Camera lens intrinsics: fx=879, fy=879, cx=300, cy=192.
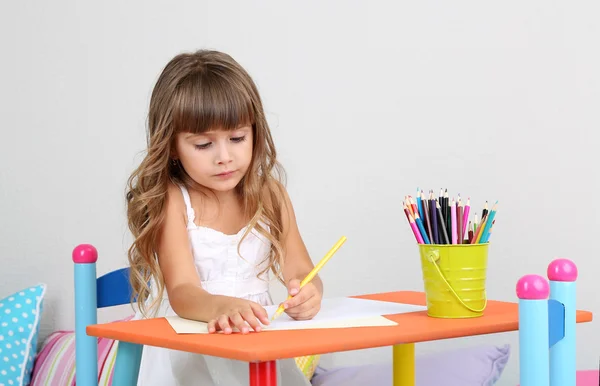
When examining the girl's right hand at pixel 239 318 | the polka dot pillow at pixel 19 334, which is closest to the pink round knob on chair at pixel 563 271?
the girl's right hand at pixel 239 318

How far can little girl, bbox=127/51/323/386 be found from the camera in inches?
50.6

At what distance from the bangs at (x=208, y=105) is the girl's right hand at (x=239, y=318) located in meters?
0.33

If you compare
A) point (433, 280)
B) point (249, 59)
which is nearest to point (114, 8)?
point (249, 59)

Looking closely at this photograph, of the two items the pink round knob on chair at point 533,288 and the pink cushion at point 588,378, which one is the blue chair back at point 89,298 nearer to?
the pink round knob on chair at point 533,288

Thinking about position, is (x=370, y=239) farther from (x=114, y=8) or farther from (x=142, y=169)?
(x=114, y=8)

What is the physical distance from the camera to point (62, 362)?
2.13 meters

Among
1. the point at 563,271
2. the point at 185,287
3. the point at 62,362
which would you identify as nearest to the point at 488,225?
the point at 563,271

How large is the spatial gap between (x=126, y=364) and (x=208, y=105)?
39 cm

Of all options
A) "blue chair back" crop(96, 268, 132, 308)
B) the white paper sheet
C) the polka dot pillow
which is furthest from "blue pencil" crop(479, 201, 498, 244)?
the polka dot pillow

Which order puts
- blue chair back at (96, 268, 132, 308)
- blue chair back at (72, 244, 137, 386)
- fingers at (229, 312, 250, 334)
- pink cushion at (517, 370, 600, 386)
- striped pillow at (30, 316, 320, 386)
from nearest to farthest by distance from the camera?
fingers at (229, 312, 250, 334) < blue chair back at (72, 244, 137, 386) < blue chair back at (96, 268, 132, 308) < pink cushion at (517, 370, 600, 386) < striped pillow at (30, 316, 320, 386)

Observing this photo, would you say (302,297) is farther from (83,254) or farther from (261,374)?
(83,254)

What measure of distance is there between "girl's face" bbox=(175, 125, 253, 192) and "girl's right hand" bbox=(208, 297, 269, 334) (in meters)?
0.31

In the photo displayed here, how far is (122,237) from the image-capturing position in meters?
2.25

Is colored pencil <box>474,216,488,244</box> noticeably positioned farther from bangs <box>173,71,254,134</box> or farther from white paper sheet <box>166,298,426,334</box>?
bangs <box>173,71,254,134</box>
